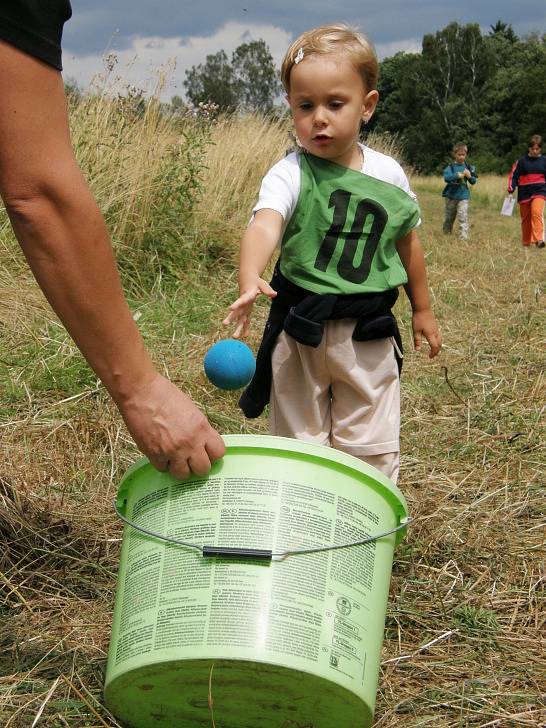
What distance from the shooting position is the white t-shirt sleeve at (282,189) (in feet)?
6.78

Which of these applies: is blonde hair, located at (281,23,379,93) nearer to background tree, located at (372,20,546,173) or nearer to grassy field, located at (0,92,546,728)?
grassy field, located at (0,92,546,728)

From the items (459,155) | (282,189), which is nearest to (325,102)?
(282,189)

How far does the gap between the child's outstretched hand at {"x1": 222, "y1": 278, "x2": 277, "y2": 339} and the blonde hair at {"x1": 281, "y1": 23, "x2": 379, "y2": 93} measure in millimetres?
738

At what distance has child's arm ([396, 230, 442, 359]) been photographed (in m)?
2.39

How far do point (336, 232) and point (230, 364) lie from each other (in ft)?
1.63

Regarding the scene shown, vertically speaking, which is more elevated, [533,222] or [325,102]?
[325,102]

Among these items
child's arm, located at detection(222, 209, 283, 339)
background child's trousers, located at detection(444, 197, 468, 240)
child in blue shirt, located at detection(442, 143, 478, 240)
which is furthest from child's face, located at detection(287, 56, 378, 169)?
child in blue shirt, located at detection(442, 143, 478, 240)

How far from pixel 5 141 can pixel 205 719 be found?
1032 mm

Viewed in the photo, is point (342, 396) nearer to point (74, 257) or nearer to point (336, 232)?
point (336, 232)

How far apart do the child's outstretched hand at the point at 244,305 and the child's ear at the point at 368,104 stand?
0.75 metres

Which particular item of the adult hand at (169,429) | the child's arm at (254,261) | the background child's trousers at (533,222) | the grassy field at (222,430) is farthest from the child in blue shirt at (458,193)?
the adult hand at (169,429)

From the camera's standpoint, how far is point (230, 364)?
1.96 meters

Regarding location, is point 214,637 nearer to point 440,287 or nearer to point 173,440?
point 173,440

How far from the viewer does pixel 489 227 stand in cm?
1313
